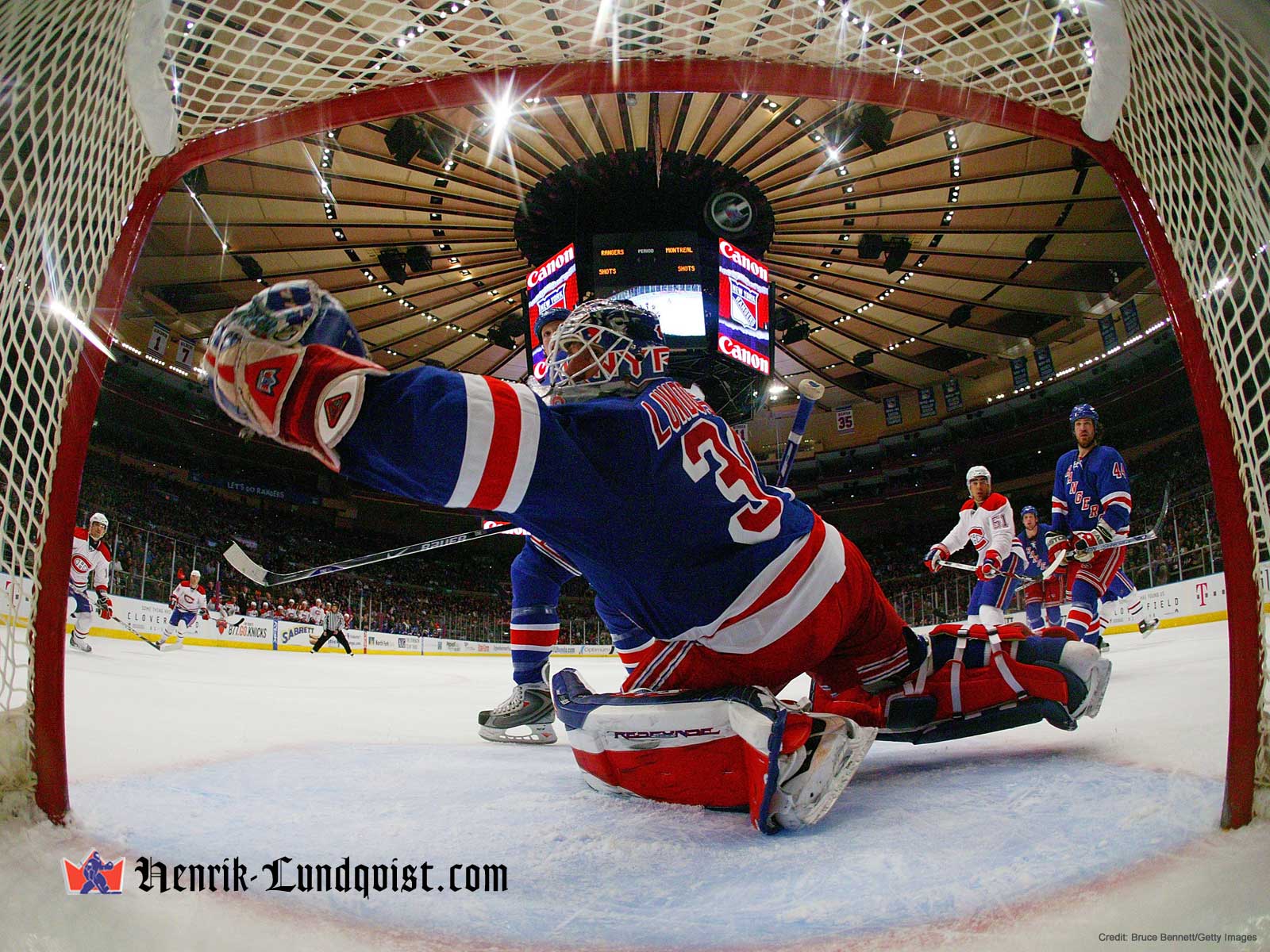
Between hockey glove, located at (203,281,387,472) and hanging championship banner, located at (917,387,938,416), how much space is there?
797 inches

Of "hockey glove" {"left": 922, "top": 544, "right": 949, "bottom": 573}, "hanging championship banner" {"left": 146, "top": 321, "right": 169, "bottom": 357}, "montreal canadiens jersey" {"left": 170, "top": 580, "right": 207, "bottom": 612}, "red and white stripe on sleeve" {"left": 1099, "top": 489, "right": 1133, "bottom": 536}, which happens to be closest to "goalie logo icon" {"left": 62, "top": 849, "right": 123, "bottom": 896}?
"red and white stripe on sleeve" {"left": 1099, "top": 489, "right": 1133, "bottom": 536}

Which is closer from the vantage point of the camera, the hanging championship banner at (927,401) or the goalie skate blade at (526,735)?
the goalie skate blade at (526,735)

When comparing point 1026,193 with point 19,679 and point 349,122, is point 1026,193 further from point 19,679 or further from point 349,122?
point 19,679

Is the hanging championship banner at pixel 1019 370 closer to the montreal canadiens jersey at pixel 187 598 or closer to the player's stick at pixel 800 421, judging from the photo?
the montreal canadiens jersey at pixel 187 598

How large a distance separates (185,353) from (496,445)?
60.0 feet

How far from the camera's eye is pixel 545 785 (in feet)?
4.79

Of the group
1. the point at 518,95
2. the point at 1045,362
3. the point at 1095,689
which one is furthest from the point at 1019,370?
the point at 518,95

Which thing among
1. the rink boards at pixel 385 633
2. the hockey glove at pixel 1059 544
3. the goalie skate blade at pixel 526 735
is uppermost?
the hockey glove at pixel 1059 544

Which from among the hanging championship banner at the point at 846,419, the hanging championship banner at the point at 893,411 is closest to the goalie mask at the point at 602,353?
the hanging championship banner at the point at 893,411

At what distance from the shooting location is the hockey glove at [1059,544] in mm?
4082

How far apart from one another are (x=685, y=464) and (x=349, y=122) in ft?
3.27

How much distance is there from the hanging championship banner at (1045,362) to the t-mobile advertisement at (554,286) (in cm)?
1314

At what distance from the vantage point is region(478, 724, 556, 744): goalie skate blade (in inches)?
82.9

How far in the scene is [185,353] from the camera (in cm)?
1619
